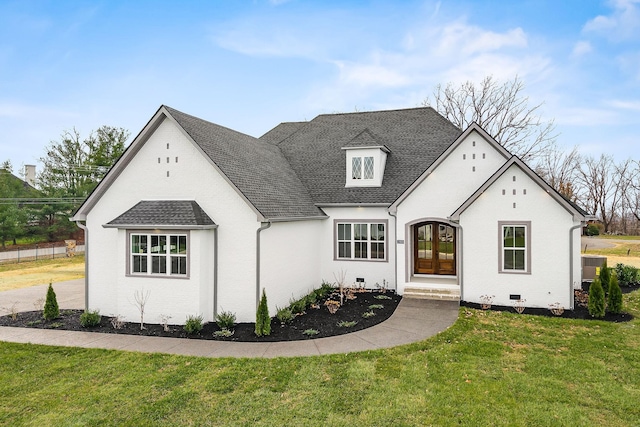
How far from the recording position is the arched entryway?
14.6m

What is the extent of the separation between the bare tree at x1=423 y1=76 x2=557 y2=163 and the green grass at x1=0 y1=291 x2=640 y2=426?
23.8 meters

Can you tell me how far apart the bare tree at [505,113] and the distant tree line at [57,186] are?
1436 inches

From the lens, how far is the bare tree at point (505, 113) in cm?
2873

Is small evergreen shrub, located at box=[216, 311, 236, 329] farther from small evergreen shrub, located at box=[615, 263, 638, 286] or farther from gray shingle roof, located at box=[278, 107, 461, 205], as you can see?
small evergreen shrub, located at box=[615, 263, 638, 286]

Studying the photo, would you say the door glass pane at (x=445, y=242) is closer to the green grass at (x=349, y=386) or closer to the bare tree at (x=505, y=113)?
the green grass at (x=349, y=386)

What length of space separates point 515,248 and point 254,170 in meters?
9.52

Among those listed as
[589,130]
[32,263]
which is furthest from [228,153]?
[589,130]

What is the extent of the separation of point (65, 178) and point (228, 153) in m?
36.5

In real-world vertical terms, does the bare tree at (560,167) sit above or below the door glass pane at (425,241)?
above

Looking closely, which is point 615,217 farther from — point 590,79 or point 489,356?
point 489,356

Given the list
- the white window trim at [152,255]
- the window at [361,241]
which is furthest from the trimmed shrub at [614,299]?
the white window trim at [152,255]

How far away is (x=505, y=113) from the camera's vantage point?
2953 centimetres

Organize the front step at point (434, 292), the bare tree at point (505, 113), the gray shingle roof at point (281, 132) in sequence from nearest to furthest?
the front step at point (434, 292), the gray shingle roof at point (281, 132), the bare tree at point (505, 113)

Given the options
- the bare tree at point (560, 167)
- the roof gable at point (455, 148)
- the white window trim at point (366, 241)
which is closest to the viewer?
the roof gable at point (455, 148)
